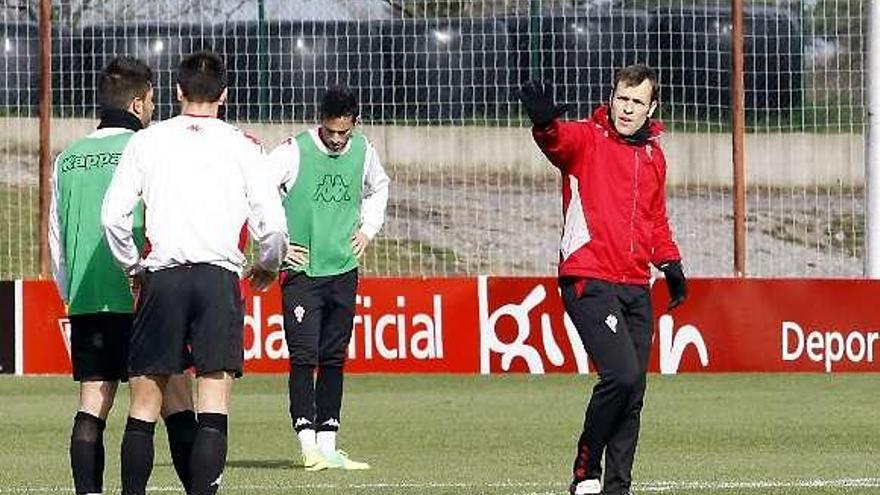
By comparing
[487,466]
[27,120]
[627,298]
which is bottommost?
[487,466]

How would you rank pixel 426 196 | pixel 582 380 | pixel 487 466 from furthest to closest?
pixel 426 196, pixel 582 380, pixel 487 466

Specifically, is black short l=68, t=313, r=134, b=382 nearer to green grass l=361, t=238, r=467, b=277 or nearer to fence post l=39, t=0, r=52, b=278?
fence post l=39, t=0, r=52, b=278

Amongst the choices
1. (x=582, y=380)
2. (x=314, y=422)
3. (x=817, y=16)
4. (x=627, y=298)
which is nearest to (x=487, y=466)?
(x=314, y=422)

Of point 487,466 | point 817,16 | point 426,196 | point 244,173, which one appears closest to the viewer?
point 244,173

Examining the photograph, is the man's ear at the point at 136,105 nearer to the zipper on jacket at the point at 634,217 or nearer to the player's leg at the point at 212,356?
the player's leg at the point at 212,356

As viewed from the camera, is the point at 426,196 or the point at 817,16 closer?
the point at 817,16

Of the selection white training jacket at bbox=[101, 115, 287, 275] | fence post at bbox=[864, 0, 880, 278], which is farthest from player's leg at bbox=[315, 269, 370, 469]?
fence post at bbox=[864, 0, 880, 278]

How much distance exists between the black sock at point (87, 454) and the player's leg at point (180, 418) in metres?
0.27

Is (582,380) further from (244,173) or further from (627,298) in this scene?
(244,173)

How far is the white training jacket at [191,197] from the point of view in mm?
9273

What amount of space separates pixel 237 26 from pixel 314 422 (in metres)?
8.39

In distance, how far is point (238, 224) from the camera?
9.38 meters

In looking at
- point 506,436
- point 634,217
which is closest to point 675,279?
point 634,217

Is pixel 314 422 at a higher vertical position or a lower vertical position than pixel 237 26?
lower
